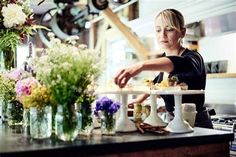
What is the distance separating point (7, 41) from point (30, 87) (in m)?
0.80

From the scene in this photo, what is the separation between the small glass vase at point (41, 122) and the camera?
154 centimetres

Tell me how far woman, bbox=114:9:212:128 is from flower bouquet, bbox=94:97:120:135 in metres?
0.26

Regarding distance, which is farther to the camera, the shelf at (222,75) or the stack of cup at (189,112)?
the shelf at (222,75)

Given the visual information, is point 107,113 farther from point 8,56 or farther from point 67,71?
point 8,56

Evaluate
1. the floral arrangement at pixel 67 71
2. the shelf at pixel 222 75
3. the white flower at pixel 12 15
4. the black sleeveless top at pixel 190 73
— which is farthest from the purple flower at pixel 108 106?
the shelf at pixel 222 75

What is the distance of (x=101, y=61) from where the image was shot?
158 centimetres

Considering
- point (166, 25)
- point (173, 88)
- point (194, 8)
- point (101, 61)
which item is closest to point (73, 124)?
point (101, 61)

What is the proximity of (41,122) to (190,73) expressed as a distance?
855 mm

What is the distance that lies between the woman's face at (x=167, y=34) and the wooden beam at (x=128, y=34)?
10.7 feet

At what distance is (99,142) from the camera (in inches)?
56.0

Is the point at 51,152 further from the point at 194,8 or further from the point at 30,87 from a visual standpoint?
Answer: the point at 194,8

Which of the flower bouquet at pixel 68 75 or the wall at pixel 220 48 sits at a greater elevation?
the wall at pixel 220 48

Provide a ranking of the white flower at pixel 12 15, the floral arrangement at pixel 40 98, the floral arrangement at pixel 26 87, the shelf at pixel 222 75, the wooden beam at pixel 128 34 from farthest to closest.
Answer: the wooden beam at pixel 128 34
the shelf at pixel 222 75
the white flower at pixel 12 15
the floral arrangement at pixel 26 87
the floral arrangement at pixel 40 98

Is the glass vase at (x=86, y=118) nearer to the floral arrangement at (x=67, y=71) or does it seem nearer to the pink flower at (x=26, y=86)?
the floral arrangement at (x=67, y=71)
